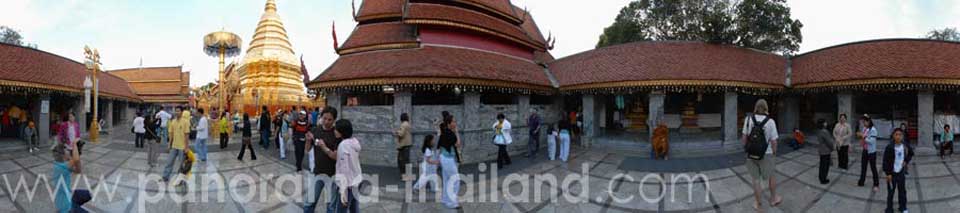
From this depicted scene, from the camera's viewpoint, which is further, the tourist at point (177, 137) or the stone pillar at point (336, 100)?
the stone pillar at point (336, 100)

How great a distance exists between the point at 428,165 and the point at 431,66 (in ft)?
11.8

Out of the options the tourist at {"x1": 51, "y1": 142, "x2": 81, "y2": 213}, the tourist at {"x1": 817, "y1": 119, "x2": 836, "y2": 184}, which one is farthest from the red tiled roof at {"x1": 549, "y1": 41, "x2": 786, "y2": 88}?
the tourist at {"x1": 51, "y1": 142, "x2": 81, "y2": 213}

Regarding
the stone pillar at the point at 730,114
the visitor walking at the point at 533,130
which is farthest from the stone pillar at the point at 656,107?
the visitor walking at the point at 533,130

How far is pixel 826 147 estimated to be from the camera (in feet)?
20.1

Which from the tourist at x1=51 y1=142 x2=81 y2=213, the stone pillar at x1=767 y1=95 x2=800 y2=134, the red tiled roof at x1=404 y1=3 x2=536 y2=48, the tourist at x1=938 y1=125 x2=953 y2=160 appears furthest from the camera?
the stone pillar at x1=767 y1=95 x2=800 y2=134

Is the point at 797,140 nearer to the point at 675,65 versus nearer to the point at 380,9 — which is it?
the point at 675,65

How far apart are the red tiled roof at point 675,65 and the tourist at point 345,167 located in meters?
8.43

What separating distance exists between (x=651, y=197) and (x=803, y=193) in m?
2.56

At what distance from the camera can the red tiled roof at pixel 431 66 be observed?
27.3 feet

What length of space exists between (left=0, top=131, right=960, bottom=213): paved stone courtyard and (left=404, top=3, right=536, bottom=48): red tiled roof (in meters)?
4.75

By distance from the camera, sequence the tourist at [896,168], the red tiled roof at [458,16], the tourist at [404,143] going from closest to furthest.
→ the tourist at [896,168] < the tourist at [404,143] < the red tiled roof at [458,16]

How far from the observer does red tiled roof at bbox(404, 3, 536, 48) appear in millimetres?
10141

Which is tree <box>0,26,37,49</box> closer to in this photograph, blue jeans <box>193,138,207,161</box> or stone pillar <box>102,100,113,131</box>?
stone pillar <box>102,100,113,131</box>

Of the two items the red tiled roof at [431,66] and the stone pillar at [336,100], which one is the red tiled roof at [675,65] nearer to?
the red tiled roof at [431,66]
